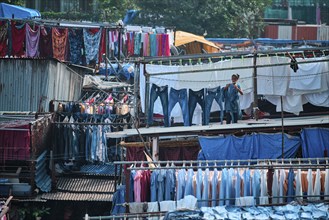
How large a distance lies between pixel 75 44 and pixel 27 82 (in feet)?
8.29

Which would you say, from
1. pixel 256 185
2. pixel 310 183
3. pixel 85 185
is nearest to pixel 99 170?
pixel 85 185

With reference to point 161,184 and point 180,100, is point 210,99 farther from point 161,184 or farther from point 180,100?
point 161,184

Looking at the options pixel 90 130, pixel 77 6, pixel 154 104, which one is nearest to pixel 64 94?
pixel 90 130

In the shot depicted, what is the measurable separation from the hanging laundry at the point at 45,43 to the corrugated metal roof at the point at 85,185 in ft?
17.2

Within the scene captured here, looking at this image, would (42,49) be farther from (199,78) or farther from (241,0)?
(241,0)

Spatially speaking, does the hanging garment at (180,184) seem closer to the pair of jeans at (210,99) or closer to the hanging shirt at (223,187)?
the hanging shirt at (223,187)

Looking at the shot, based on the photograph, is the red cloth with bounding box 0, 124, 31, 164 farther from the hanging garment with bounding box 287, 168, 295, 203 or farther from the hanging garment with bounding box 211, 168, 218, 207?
the hanging garment with bounding box 287, 168, 295, 203

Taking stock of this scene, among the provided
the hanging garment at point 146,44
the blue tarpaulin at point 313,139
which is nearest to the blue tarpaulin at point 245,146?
the blue tarpaulin at point 313,139

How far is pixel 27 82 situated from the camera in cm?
2639

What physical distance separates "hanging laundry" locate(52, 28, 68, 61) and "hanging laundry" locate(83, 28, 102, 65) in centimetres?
67

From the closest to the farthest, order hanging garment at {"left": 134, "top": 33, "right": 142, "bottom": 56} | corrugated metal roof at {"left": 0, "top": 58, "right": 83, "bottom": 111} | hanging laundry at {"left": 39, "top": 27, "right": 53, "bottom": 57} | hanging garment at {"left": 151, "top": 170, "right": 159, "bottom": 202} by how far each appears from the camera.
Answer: hanging garment at {"left": 151, "top": 170, "right": 159, "bottom": 202}
corrugated metal roof at {"left": 0, "top": 58, "right": 83, "bottom": 111}
hanging laundry at {"left": 39, "top": 27, "right": 53, "bottom": 57}
hanging garment at {"left": 134, "top": 33, "right": 142, "bottom": 56}

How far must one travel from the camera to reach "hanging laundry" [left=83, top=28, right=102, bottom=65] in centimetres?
2817

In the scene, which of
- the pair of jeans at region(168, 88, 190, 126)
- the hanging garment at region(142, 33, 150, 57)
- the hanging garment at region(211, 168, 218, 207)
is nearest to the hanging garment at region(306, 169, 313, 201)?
the hanging garment at region(211, 168, 218, 207)

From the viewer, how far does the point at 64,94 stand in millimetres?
27328
